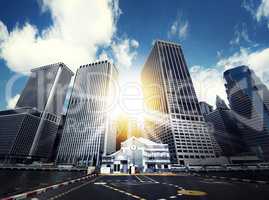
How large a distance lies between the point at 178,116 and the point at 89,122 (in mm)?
93706

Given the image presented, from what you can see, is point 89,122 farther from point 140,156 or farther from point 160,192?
point 160,192

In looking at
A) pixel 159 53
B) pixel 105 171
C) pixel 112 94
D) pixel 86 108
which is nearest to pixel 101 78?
pixel 112 94

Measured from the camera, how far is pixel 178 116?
161 metres

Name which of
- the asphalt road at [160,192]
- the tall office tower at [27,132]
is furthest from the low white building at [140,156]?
the tall office tower at [27,132]

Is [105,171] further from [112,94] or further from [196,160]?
[112,94]

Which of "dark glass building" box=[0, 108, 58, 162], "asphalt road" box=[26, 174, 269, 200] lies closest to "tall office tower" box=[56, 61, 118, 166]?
"dark glass building" box=[0, 108, 58, 162]

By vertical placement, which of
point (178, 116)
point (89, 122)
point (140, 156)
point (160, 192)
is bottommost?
point (160, 192)

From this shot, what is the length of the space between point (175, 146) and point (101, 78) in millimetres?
114418

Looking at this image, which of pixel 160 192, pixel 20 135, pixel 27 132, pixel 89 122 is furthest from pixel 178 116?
pixel 20 135

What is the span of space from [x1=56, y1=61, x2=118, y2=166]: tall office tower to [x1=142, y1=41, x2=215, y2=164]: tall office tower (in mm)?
56104

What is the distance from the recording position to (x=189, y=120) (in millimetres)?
159000

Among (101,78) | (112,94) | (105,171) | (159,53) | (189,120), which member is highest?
(159,53)

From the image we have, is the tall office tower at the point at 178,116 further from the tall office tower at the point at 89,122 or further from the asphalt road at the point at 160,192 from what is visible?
the asphalt road at the point at 160,192

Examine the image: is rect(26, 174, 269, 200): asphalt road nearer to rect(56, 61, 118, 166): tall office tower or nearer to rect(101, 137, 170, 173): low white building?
rect(101, 137, 170, 173): low white building
